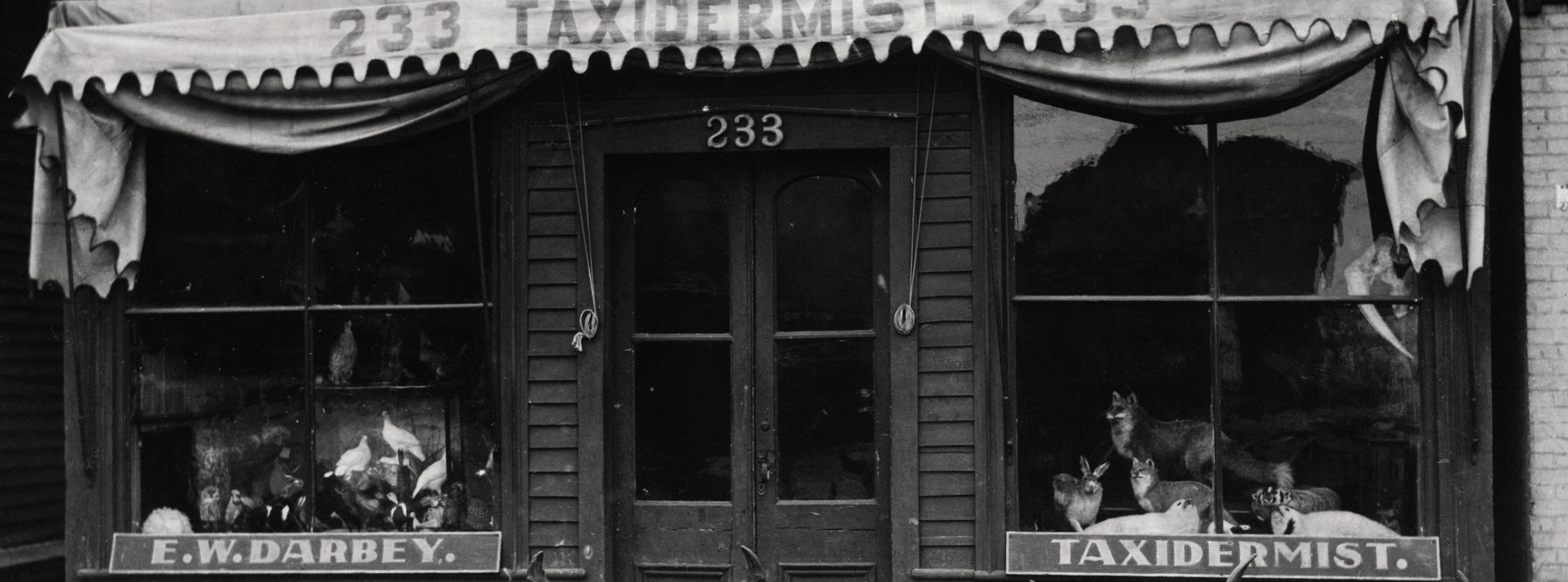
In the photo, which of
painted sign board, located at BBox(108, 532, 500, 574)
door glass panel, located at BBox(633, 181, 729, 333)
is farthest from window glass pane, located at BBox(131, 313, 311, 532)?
door glass panel, located at BBox(633, 181, 729, 333)

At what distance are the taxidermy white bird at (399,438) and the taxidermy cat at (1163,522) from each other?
3340mm

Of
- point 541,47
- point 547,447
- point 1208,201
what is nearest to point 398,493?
point 547,447

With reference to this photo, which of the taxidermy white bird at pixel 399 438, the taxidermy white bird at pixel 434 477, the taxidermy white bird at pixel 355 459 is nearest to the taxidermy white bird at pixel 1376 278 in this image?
the taxidermy white bird at pixel 434 477

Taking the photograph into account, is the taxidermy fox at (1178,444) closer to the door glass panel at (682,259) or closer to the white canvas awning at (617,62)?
the white canvas awning at (617,62)

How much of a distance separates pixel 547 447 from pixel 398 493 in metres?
0.85

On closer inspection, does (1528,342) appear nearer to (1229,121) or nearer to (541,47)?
(1229,121)

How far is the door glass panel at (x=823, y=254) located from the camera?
6727 mm

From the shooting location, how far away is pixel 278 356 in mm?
6996

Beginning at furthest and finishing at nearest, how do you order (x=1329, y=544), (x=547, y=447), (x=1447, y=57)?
1. (x=547, y=447)
2. (x=1329, y=544)
3. (x=1447, y=57)

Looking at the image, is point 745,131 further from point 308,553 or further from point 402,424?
point 308,553

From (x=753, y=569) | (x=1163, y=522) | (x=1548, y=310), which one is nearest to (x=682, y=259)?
(x=753, y=569)

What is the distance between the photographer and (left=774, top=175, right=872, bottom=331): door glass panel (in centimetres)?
673

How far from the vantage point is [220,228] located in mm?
7082

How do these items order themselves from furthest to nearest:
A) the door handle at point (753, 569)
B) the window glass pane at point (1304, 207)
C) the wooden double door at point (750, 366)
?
the wooden double door at point (750, 366)
the window glass pane at point (1304, 207)
the door handle at point (753, 569)
